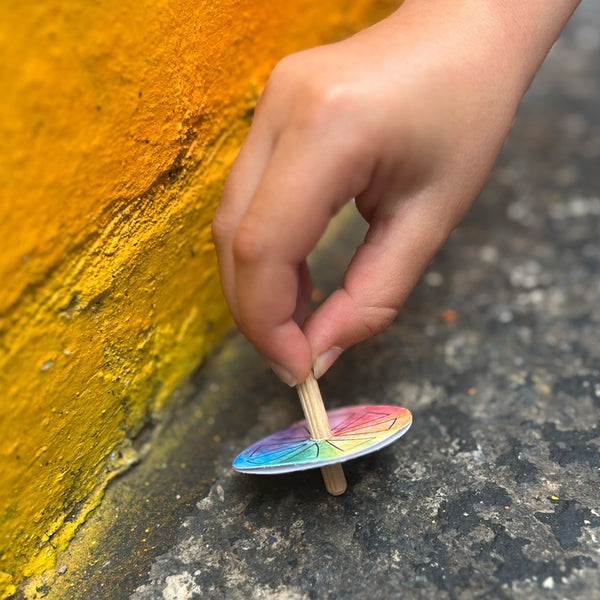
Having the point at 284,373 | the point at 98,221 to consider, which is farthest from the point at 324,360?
the point at 98,221

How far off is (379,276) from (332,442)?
0.19 meters

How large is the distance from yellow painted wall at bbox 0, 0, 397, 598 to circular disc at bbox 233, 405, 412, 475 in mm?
188

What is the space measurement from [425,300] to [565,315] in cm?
21

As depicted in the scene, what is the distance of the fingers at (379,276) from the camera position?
2.40 ft

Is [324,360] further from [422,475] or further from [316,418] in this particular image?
[422,475]

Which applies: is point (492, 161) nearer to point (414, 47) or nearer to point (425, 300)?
point (414, 47)

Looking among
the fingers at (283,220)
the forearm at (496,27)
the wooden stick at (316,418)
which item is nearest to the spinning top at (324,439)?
the wooden stick at (316,418)

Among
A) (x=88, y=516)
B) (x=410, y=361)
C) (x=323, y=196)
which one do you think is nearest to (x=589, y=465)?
(x=410, y=361)

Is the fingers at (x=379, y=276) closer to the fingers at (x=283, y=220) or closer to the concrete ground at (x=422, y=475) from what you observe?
the fingers at (x=283, y=220)

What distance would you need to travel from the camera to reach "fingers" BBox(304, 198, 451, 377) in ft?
2.40

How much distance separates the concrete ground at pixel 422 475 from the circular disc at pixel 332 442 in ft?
0.21

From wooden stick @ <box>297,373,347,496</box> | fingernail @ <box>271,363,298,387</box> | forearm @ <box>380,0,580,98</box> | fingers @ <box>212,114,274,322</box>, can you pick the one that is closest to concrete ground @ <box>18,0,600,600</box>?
wooden stick @ <box>297,373,347,496</box>

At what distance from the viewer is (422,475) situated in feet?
2.59

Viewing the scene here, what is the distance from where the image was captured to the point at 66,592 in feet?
2.36
